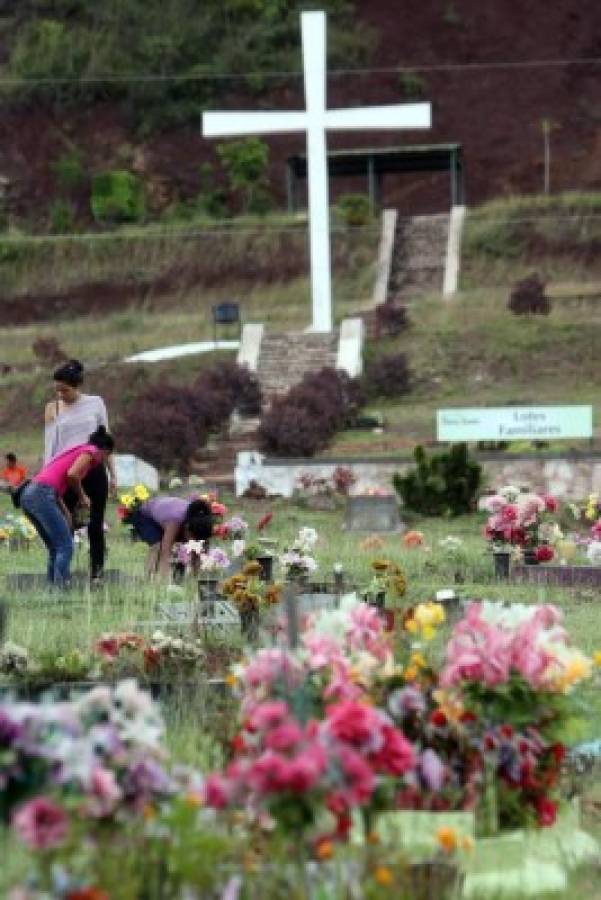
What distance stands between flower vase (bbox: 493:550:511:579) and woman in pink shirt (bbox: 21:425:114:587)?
2.79 meters

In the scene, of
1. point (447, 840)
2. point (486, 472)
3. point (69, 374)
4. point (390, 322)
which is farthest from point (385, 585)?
point (390, 322)

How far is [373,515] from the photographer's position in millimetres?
24703

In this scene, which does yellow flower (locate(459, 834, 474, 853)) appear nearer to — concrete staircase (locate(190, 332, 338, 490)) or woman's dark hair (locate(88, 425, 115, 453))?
woman's dark hair (locate(88, 425, 115, 453))

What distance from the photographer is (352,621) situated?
8164 millimetres

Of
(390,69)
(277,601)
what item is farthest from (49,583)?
(390,69)

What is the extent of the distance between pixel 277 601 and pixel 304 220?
38053mm

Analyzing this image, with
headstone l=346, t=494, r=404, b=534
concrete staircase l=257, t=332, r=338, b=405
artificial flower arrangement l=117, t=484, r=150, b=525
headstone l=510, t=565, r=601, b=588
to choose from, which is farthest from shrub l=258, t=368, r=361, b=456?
headstone l=510, t=565, r=601, b=588

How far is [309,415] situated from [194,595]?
62.4 ft

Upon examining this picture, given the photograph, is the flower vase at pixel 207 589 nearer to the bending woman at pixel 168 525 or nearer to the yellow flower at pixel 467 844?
the bending woman at pixel 168 525

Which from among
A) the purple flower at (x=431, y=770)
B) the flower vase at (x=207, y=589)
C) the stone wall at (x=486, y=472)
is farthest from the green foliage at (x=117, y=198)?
the purple flower at (x=431, y=770)

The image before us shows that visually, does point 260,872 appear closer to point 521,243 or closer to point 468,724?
point 468,724

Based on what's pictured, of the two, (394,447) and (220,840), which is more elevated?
(394,447)

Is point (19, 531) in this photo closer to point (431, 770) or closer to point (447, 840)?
point (431, 770)

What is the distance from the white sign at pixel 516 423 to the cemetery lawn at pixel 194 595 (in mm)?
6131
